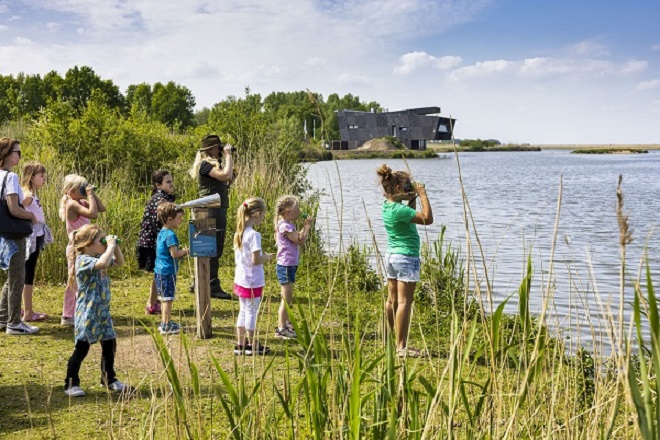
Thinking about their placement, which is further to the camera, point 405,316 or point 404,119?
point 404,119

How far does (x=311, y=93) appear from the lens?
2500 millimetres

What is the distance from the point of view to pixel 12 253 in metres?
6.41

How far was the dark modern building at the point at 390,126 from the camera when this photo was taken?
107 metres

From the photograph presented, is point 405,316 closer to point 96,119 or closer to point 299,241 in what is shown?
point 299,241

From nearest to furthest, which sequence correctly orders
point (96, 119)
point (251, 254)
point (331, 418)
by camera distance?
point (331, 418)
point (251, 254)
point (96, 119)

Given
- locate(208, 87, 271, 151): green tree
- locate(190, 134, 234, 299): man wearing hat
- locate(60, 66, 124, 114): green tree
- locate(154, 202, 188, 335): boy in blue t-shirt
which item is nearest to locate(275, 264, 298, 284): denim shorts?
locate(154, 202, 188, 335): boy in blue t-shirt

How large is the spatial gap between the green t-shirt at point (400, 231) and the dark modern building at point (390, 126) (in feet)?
330

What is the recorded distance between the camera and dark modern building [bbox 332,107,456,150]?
351ft

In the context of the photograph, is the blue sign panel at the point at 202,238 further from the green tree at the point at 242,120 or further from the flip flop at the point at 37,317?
the green tree at the point at 242,120

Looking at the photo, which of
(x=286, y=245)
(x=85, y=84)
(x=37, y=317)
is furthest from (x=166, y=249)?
(x=85, y=84)

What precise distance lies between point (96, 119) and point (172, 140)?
197 centimetres

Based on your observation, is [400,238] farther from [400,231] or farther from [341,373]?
[341,373]

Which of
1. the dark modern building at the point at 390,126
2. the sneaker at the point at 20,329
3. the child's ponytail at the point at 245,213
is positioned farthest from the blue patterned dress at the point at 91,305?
the dark modern building at the point at 390,126

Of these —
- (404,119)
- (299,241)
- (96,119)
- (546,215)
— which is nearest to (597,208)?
(546,215)
